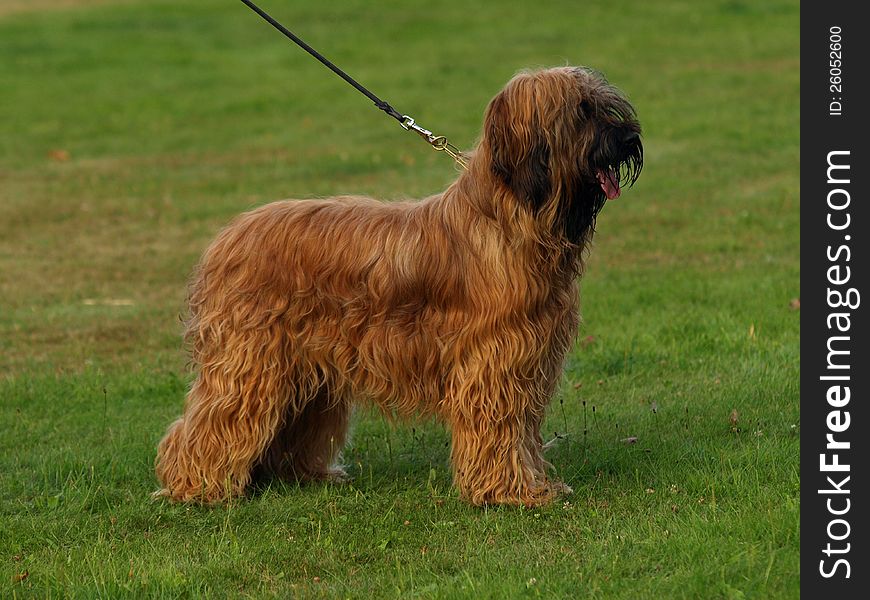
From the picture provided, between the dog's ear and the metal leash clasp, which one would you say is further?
the metal leash clasp

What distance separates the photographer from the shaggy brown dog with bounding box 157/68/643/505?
229 inches

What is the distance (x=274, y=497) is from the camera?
6.67 meters

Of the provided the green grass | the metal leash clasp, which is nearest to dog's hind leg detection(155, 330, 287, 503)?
the green grass

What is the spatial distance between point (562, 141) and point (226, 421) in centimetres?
222

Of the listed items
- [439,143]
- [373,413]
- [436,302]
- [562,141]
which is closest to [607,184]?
[562,141]

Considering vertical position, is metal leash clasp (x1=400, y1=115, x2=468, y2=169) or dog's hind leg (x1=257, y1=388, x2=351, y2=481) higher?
metal leash clasp (x1=400, y1=115, x2=468, y2=169)

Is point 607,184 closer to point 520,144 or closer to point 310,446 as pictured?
point 520,144

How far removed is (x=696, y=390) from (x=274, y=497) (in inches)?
110

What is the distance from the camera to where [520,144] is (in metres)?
5.79

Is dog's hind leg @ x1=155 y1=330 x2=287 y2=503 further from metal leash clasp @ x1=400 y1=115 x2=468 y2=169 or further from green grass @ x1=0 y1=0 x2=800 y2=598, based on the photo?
metal leash clasp @ x1=400 y1=115 x2=468 y2=169

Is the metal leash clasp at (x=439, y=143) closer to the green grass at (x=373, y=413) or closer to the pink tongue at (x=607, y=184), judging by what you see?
the pink tongue at (x=607, y=184)
